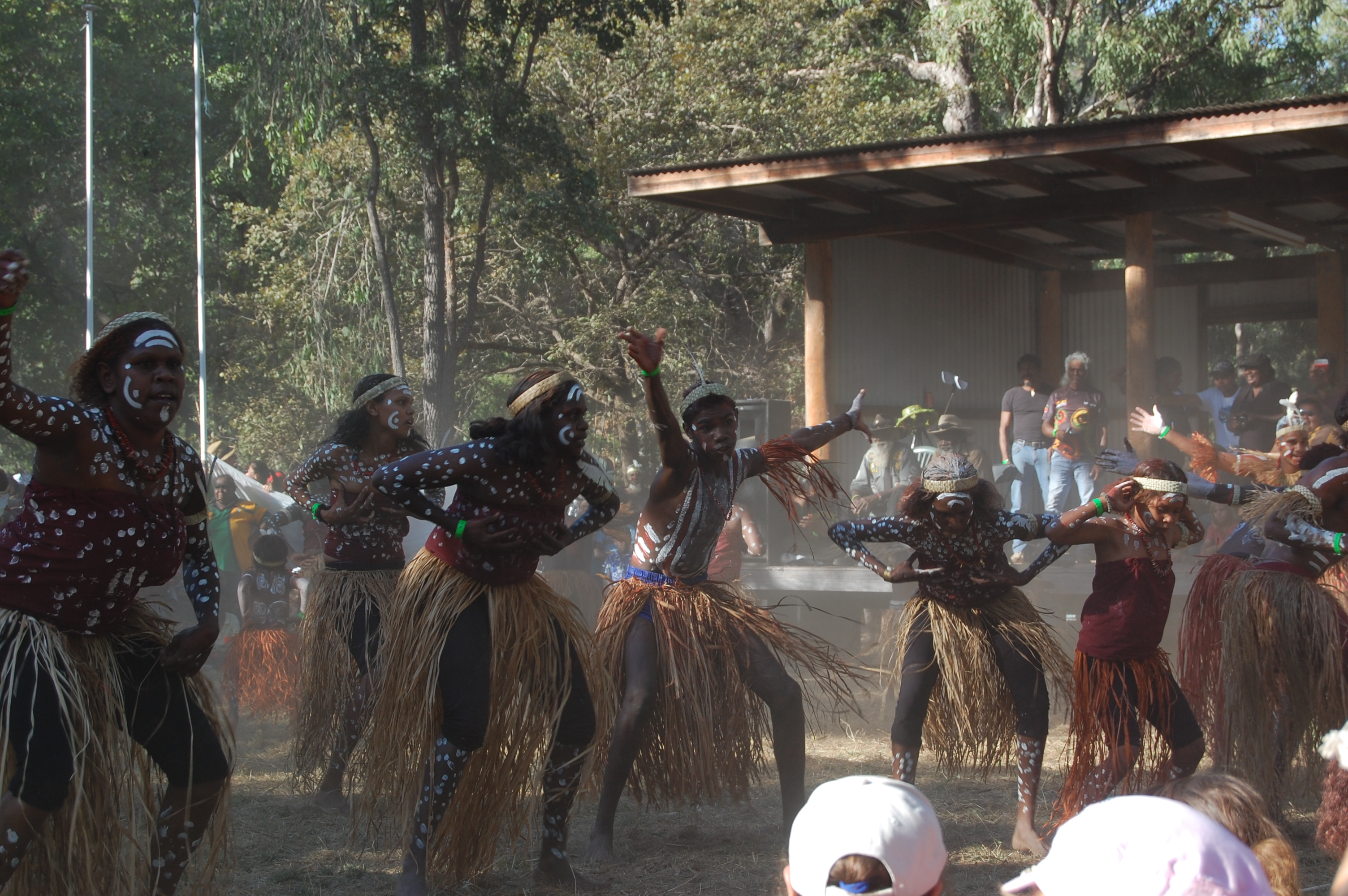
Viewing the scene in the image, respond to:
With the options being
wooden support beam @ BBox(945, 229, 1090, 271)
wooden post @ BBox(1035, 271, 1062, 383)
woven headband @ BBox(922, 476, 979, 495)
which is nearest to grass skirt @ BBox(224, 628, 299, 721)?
woven headband @ BBox(922, 476, 979, 495)

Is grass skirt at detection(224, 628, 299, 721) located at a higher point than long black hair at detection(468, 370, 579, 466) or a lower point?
A: lower

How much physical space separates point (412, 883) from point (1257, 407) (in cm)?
682

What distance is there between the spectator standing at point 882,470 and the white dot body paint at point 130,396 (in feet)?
19.7

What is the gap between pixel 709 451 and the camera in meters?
4.14

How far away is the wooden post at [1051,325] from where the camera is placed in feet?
39.2

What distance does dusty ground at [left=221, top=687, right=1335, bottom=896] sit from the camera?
12.3ft

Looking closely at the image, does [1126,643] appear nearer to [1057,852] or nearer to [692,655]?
[692,655]

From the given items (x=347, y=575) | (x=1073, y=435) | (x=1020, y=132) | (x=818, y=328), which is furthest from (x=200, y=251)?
(x=347, y=575)

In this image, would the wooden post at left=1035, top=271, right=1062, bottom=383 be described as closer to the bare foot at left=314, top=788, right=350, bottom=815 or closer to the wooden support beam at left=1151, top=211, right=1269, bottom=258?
the wooden support beam at left=1151, top=211, right=1269, bottom=258

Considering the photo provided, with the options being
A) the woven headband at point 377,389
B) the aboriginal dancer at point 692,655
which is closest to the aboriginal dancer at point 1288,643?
the aboriginal dancer at point 692,655

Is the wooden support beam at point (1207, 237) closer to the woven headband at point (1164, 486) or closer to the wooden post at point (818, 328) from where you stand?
the wooden post at point (818, 328)

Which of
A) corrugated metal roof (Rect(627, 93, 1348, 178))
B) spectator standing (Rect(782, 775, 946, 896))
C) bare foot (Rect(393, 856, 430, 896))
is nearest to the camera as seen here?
spectator standing (Rect(782, 775, 946, 896))

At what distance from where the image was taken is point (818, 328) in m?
9.41

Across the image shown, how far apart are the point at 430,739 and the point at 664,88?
40.9 ft
